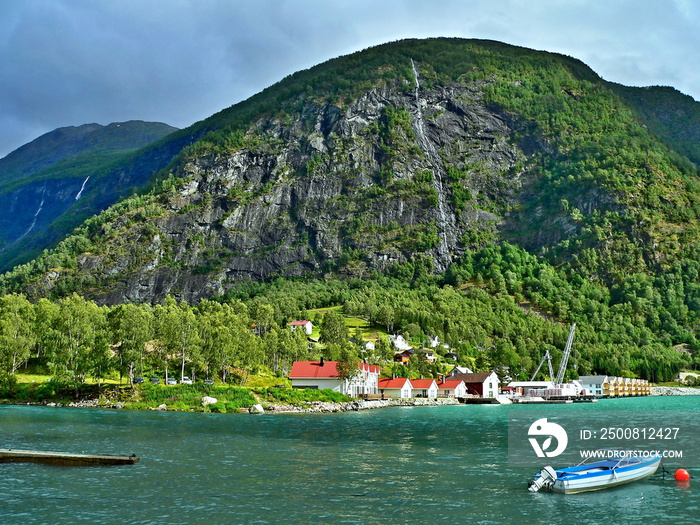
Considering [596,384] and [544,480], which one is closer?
[544,480]

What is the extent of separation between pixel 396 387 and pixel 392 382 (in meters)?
2.16

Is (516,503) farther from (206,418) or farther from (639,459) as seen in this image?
(206,418)

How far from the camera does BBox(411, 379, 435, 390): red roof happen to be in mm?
143500

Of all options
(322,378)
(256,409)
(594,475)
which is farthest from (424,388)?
(594,475)

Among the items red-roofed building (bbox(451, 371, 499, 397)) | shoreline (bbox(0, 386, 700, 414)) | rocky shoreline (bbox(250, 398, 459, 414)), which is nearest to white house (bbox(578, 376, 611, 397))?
red-roofed building (bbox(451, 371, 499, 397))

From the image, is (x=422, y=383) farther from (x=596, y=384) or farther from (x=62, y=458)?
(x=62, y=458)

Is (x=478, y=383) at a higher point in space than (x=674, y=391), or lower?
higher

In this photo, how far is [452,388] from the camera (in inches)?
5856

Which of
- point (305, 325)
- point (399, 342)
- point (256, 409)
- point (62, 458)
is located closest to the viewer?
point (62, 458)

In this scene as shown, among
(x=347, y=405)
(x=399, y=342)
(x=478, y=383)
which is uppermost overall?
(x=399, y=342)

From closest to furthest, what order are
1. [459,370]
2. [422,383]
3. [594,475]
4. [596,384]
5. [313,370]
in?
[594,475] → [313,370] → [422,383] → [459,370] → [596,384]

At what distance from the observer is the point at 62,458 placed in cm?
4272

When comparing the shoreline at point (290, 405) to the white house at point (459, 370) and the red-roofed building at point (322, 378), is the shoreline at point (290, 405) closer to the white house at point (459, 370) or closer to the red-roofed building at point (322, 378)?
the red-roofed building at point (322, 378)

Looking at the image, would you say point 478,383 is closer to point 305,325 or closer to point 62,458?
point 305,325
